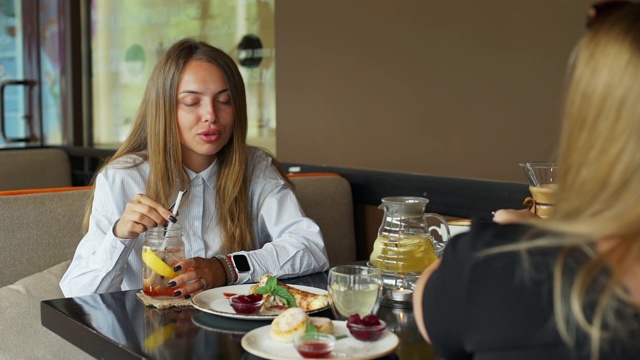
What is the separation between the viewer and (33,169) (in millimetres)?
4879

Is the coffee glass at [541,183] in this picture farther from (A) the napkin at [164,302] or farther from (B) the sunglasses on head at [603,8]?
(B) the sunglasses on head at [603,8]

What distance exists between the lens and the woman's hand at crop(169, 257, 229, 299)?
6.43 ft

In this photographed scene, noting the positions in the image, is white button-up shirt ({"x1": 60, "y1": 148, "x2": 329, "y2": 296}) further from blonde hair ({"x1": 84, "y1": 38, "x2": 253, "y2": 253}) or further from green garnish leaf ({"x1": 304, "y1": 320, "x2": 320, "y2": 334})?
green garnish leaf ({"x1": 304, "y1": 320, "x2": 320, "y2": 334})

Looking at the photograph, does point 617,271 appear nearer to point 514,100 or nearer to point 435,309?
point 435,309

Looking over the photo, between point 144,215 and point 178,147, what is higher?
point 178,147

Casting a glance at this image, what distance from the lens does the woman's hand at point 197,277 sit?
196cm

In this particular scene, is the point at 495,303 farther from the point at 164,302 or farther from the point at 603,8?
the point at 164,302

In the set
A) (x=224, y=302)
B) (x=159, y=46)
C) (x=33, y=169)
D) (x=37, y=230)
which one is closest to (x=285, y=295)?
(x=224, y=302)

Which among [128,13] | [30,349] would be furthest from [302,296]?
[128,13]

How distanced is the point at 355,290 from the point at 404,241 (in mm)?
353

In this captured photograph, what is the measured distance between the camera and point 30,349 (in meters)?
2.51

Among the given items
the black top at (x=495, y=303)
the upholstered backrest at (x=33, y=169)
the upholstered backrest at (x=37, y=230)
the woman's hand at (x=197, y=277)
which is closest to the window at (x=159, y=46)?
the upholstered backrest at (x=33, y=169)

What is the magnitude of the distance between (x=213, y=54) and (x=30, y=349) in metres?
1.01

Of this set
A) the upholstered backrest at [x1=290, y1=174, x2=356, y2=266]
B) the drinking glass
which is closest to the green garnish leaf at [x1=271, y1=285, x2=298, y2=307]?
the drinking glass
